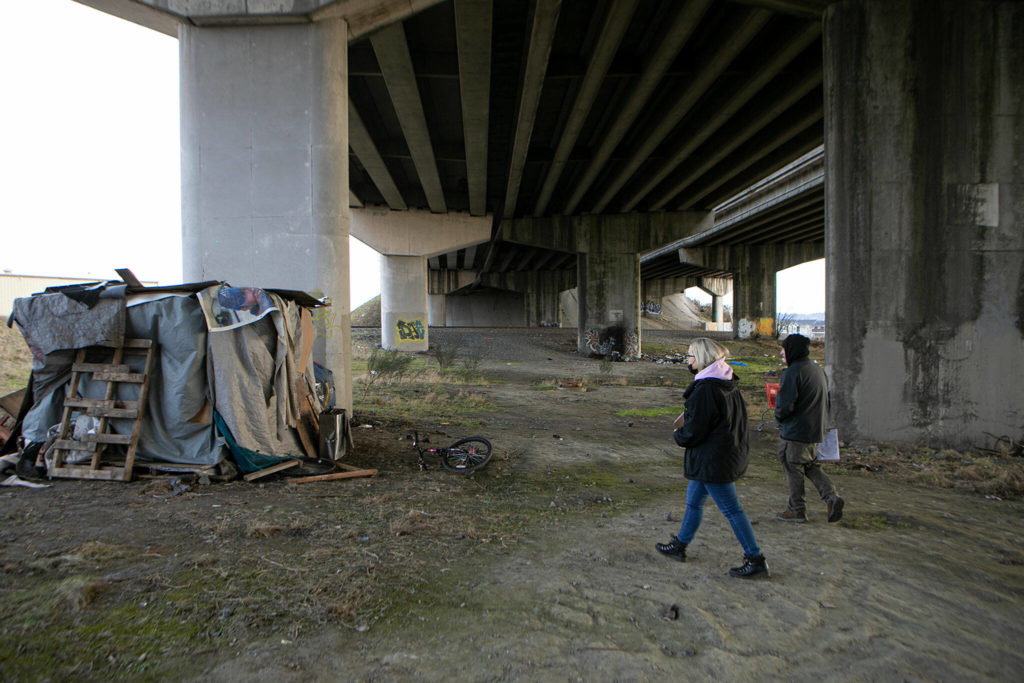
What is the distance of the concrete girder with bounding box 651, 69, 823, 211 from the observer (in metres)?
13.0

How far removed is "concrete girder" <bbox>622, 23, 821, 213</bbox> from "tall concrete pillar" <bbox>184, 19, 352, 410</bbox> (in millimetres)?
9113

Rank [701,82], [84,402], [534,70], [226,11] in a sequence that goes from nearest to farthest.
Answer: [84,402], [226,11], [534,70], [701,82]

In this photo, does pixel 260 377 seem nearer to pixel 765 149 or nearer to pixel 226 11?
pixel 226 11

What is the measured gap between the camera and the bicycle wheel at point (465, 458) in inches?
267

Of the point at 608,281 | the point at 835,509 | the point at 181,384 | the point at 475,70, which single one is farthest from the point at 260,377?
the point at 608,281

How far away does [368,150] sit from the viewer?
17906mm

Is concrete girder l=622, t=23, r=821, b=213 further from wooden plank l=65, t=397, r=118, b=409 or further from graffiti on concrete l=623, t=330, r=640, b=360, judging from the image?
wooden plank l=65, t=397, r=118, b=409

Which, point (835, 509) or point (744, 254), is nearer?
point (835, 509)

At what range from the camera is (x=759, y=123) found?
15.2 meters

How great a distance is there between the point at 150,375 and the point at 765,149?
1774 centimetres

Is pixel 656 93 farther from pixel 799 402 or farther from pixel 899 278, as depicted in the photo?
pixel 799 402

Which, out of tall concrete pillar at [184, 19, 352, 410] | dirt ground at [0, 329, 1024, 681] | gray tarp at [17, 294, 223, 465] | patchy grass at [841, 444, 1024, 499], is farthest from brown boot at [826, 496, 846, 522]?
tall concrete pillar at [184, 19, 352, 410]

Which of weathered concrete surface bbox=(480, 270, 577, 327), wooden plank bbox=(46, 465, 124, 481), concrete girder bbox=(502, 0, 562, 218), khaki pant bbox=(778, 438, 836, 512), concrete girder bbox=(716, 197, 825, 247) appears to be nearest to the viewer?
khaki pant bbox=(778, 438, 836, 512)

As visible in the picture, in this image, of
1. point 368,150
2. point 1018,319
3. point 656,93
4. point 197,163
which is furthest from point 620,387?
point 197,163
